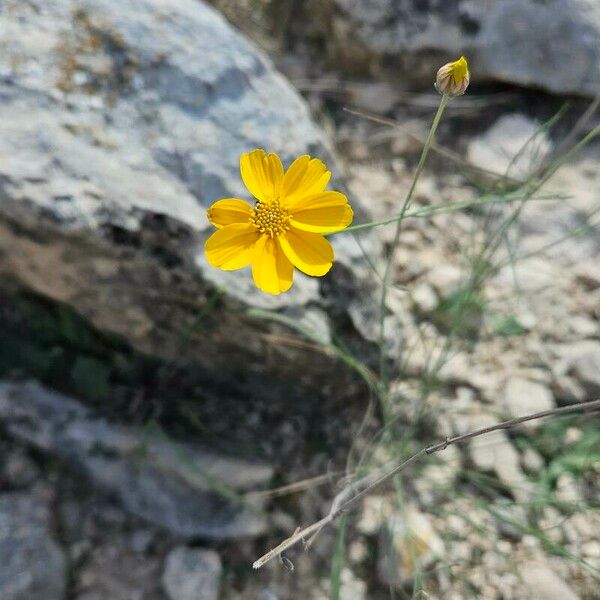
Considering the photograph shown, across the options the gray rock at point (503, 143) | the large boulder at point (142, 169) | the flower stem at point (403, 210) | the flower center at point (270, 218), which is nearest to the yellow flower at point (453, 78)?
the flower stem at point (403, 210)

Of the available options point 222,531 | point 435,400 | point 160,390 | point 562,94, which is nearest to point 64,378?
point 160,390

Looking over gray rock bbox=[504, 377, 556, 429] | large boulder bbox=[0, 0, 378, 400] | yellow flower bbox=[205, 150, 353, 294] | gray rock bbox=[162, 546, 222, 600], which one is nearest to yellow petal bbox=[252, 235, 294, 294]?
yellow flower bbox=[205, 150, 353, 294]

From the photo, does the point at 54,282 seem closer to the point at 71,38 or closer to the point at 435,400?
the point at 71,38

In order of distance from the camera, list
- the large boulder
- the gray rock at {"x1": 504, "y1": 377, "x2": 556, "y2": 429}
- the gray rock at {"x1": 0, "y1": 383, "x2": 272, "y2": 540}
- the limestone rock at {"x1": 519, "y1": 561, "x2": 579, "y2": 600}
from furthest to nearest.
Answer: the gray rock at {"x1": 504, "y1": 377, "x2": 556, "y2": 429} < the gray rock at {"x1": 0, "y1": 383, "x2": 272, "y2": 540} < the limestone rock at {"x1": 519, "y1": 561, "x2": 579, "y2": 600} < the large boulder

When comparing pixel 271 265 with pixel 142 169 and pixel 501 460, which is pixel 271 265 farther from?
pixel 501 460

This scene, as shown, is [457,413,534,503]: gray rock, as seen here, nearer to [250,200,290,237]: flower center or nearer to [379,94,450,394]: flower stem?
[379,94,450,394]: flower stem

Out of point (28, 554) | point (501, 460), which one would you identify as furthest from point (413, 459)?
point (28, 554)
